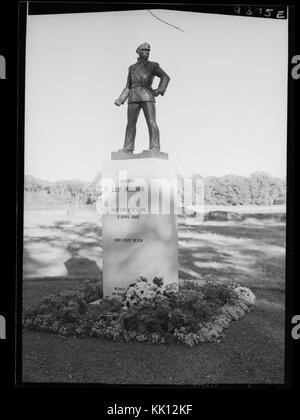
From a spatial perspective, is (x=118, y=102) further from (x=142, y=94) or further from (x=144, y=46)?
(x=144, y=46)

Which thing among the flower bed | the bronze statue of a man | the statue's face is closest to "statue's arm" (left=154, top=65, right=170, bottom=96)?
the bronze statue of a man

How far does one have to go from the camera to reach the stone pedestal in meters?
4.21

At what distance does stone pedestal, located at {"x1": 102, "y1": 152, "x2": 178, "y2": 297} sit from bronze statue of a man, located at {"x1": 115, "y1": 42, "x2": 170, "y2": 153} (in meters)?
0.23

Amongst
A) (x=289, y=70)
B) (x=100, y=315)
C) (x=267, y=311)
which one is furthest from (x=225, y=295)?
(x=289, y=70)

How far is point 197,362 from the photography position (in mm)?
3795

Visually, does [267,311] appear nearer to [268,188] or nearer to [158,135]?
[268,188]

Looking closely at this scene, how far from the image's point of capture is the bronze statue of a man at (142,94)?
4.21 meters

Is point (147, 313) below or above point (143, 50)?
below

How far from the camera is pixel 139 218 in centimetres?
423

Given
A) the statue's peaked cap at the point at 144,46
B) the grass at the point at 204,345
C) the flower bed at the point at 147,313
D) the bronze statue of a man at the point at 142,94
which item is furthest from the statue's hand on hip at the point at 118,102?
the flower bed at the point at 147,313

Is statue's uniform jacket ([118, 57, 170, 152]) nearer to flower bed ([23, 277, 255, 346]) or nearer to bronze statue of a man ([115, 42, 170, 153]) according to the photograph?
bronze statue of a man ([115, 42, 170, 153])

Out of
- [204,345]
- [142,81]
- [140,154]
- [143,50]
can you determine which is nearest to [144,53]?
[143,50]

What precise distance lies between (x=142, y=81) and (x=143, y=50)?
10.7 inches

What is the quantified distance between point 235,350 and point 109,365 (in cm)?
106
